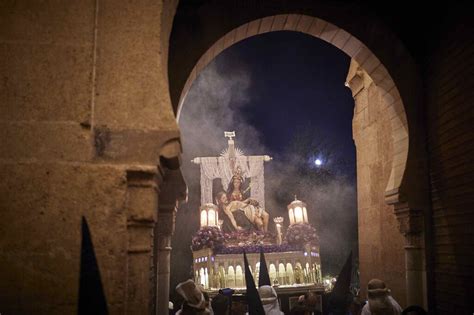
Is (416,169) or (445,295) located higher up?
(416,169)

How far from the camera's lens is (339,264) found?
19.7 meters

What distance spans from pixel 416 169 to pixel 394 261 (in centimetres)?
195

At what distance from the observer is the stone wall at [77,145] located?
3344mm

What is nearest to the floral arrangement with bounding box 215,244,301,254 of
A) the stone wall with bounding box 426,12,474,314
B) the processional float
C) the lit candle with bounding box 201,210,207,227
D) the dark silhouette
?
the processional float

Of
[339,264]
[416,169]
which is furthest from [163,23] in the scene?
[339,264]

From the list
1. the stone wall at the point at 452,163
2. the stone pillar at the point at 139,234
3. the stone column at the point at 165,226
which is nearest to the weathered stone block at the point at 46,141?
the stone pillar at the point at 139,234

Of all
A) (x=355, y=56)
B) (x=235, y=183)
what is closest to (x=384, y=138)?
(x=355, y=56)

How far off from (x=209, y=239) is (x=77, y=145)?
9.63 m

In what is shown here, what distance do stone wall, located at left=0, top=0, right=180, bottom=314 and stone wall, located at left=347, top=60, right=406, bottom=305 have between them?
17.0 ft

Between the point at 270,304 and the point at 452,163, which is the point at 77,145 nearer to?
the point at 270,304

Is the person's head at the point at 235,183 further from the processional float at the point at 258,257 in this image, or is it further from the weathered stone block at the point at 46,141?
the weathered stone block at the point at 46,141

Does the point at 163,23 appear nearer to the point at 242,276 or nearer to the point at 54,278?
the point at 54,278

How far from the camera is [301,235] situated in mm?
12961

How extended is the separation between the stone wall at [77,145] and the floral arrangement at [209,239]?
9235 mm
